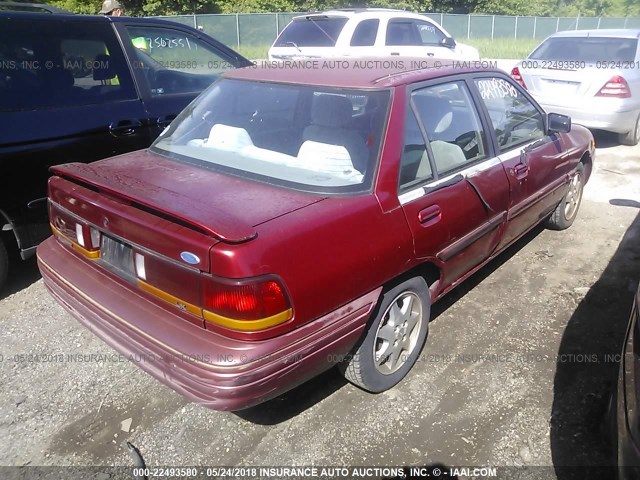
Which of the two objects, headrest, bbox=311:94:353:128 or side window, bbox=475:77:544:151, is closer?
headrest, bbox=311:94:353:128

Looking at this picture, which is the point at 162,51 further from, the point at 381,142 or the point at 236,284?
the point at 236,284

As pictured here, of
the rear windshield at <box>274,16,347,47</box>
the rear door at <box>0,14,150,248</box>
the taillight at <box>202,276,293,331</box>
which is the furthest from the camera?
the rear windshield at <box>274,16,347,47</box>

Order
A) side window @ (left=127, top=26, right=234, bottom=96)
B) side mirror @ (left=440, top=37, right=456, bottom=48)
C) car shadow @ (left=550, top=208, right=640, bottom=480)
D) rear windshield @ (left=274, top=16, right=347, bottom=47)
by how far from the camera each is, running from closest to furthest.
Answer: car shadow @ (left=550, top=208, right=640, bottom=480), side window @ (left=127, top=26, right=234, bottom=96), rear windshield @ (left=274, top=16, right=347, bottom=47), side mirror @ (left=440, top=37, right=456, bottom=48)

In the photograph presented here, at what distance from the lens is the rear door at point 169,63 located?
4.39 metres

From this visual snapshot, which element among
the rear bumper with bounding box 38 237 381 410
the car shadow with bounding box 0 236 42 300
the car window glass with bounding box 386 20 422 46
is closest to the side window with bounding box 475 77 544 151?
the rear bumper with bounding box 38 237 381 410

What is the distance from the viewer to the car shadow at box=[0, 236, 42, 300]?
3973 millimetres

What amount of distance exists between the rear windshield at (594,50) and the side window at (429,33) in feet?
8.50

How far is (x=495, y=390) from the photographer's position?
2920 mm

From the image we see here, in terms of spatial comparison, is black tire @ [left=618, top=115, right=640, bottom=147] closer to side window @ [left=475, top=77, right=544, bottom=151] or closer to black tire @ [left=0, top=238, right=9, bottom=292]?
side window @ [left=475, top=77, right=544, bottom=151]

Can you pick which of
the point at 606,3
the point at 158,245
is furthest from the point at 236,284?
the point at 606,3

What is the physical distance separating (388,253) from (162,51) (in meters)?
3.47

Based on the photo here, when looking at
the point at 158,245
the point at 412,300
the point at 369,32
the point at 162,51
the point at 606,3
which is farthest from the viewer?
the point at 606,3

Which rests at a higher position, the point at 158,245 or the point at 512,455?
the point at 158,245

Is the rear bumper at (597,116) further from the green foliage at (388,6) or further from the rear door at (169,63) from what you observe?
the green foliage at (388,6)
